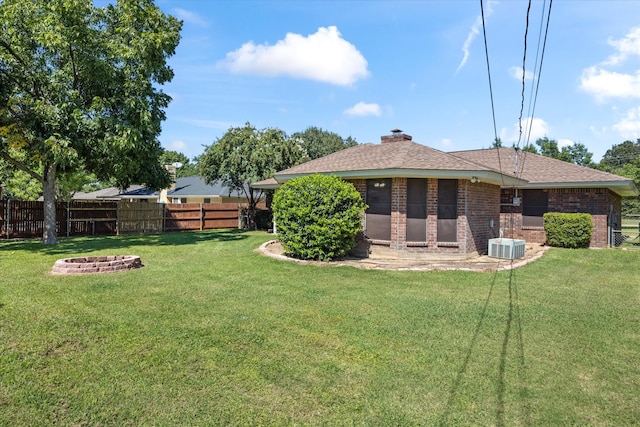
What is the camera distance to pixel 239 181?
22.0 metres

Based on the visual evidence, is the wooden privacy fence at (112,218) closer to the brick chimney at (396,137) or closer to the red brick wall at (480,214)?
the brick chimney at (396,137)

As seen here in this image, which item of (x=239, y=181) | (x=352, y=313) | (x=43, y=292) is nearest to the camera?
(x=352, y=313)

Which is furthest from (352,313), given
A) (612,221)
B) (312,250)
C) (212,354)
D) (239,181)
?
(239,181)

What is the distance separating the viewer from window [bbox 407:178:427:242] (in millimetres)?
10836

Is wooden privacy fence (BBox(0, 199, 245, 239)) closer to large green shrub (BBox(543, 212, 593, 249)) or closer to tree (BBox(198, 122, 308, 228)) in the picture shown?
tree (BBox(198, 122, 308, 228))

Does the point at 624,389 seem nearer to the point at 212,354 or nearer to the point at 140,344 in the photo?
the point at 212,354

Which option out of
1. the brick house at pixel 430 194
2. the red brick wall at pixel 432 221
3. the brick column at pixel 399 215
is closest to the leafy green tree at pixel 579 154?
the brick house at pixel 430 194

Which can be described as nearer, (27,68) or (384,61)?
(27,68)

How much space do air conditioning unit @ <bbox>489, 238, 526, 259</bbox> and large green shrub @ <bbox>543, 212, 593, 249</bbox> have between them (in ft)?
11.2

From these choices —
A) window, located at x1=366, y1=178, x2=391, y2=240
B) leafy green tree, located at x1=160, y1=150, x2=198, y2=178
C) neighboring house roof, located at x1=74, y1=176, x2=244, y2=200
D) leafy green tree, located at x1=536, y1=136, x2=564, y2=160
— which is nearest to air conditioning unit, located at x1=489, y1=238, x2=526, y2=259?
window, located at x1=366, y1=178, x2=391, y2=240

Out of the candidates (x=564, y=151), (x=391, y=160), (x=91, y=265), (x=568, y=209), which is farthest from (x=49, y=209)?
(x=564, y=151)

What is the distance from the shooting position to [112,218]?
18531 mm

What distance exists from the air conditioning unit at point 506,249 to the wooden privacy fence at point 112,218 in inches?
593

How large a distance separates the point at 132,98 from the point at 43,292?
8.51m
